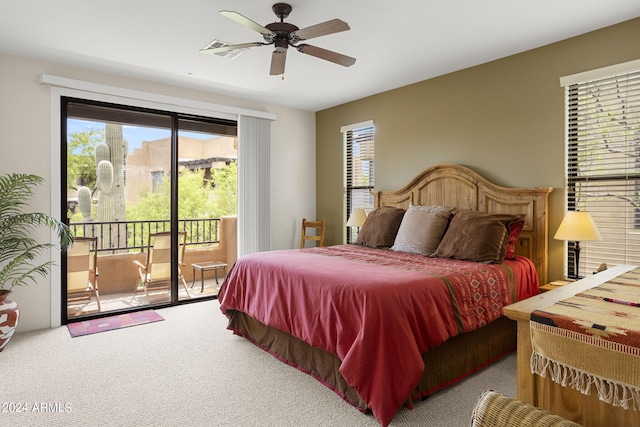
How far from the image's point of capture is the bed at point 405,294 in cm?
207

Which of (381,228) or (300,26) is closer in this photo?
(300,26)

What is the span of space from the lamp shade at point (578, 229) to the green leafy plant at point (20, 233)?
425 cm

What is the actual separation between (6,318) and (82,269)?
97 cm

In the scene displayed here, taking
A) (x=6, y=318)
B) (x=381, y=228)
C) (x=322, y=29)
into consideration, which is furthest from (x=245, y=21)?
(x=6, y=318)

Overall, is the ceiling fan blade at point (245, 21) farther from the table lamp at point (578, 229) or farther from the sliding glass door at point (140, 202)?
the table lamp at point (578, 229)

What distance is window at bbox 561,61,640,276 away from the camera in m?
2.88

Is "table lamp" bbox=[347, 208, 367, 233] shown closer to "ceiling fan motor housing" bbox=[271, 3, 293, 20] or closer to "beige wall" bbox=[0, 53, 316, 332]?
"ceiling fan motor housing" bbox=[271, 3, 293, 20]

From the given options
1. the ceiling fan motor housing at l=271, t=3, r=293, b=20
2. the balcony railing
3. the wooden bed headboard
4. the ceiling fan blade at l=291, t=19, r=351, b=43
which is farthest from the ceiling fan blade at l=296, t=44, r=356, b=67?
the balcony railing

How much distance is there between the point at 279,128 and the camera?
5.44 metres

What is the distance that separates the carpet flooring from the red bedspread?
1.05ft

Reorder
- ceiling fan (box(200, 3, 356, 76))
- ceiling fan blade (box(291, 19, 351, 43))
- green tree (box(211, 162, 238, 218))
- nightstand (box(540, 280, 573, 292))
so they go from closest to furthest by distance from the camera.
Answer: ceiling fan blade (box(291, 19, 351, 43)) < ceiling fan (box(200, 3, 356, 76)) < nightstand (box(540, 280, 573, 292)) < green tree (box(211, 162, 238, 218))

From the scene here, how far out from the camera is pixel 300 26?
118 inches

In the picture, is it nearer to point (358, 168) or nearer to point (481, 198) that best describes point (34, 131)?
point (358, 168)

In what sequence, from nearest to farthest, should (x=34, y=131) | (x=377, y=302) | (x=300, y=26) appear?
(x=377, y=302) → (x=300, y=26) → (x=34, y=131)
